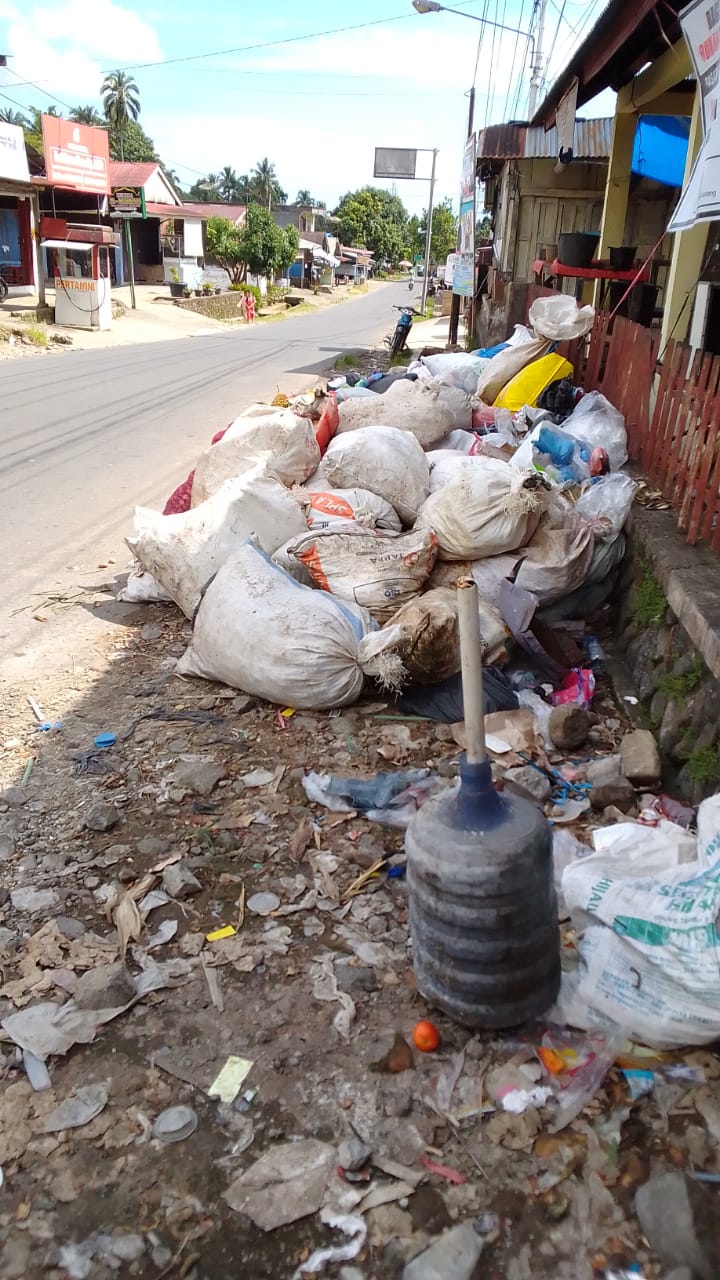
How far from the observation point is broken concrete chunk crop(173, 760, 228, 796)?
2986 millimetres

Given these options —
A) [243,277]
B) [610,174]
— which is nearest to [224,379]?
[610,174]

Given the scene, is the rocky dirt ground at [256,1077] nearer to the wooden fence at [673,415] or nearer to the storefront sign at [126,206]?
the wooden fence at [673,415]

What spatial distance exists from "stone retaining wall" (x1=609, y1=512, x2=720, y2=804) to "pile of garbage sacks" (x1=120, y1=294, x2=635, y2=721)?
0.23m

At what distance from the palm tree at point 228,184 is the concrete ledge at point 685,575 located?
10305 cm

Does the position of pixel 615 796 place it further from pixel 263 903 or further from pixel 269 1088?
pixel 269 1088

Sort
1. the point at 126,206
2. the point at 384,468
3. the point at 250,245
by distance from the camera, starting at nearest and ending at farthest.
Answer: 1. the point at 384,468
2. the point at 126,206
3. the point at 250,245

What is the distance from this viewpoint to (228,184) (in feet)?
314

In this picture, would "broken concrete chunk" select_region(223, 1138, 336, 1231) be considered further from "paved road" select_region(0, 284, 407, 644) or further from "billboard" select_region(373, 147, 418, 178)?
"billboard" select_region(373, 147, 418, 178)

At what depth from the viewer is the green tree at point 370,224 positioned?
8469 centimetres

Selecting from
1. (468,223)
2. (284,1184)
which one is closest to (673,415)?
(284,1184)

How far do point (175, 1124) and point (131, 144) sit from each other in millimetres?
89552

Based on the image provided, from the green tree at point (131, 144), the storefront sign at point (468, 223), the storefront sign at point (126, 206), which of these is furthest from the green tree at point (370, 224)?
the storefront sign at point (468, 223)

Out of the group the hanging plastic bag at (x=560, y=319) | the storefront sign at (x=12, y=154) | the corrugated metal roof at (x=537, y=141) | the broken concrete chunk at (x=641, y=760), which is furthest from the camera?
the storefront sign at (x=12, y=154)

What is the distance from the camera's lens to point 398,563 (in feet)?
12.1
